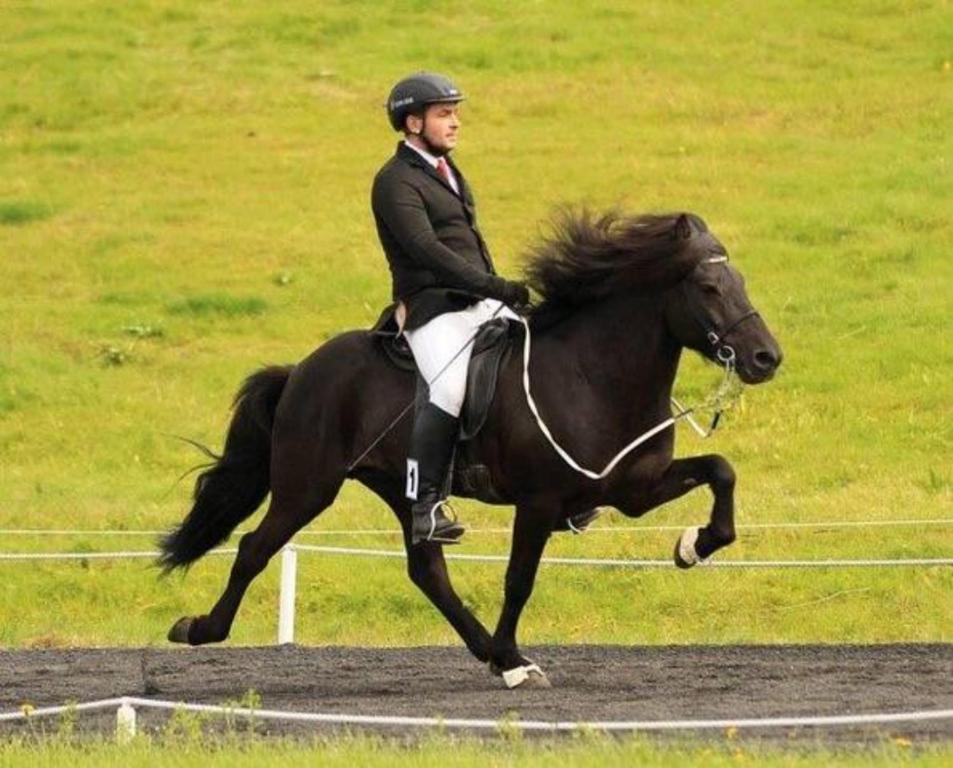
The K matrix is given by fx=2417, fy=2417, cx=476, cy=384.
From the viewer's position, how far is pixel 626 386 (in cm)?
1130

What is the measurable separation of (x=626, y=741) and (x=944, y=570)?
9222 mm

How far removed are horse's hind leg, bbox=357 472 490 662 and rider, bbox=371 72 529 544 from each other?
0.36 m

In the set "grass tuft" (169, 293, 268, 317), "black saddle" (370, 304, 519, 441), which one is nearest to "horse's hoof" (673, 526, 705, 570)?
"black saddle" (370, 304, 519, 441)

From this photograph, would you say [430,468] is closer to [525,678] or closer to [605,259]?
[525,678]

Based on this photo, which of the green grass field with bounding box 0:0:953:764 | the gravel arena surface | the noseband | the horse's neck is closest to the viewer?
Result: the gravel arena surface

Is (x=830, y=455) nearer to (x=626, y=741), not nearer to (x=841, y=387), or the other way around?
(x=841, y=387)

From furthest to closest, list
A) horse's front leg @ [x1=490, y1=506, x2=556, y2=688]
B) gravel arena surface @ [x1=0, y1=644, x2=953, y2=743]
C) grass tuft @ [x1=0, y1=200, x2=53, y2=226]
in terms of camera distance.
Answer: grass tuft @ [x1=0, y1=200, x2=53, y2=226] < horse's front leg @ [x1=490, y1=506, x2=556, y2=688] < gravel arena surface @ [x1=0, y1=644, x2=953, y2=743]

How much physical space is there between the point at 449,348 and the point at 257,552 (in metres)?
1.68

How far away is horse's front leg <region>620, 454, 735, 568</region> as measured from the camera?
11062mm

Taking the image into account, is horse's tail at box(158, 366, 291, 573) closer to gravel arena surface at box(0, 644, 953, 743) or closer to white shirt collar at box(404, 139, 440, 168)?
gravel arena surface at box(0, 644, 953, 743)

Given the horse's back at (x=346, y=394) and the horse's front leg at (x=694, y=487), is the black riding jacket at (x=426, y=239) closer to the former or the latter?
the horse's back at (x=346, y=394)

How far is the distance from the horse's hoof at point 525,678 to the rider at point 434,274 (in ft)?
2.37

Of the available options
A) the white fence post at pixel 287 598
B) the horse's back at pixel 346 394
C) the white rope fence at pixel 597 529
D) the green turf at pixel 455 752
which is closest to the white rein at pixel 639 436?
the horse's back at pixel 346 394

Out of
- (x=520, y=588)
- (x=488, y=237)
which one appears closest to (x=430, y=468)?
(x=520, y=588)
